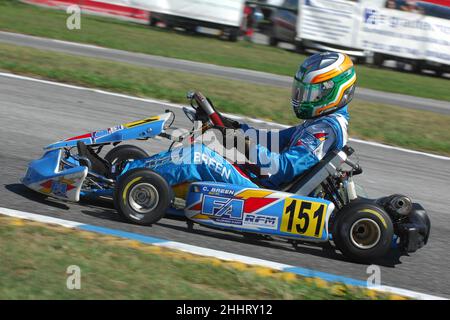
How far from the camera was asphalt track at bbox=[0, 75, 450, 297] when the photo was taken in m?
Answer: 4.96

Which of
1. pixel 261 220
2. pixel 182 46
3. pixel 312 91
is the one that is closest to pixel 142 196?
pixel 261 220

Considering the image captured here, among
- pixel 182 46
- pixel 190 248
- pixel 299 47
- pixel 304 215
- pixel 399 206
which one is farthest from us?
pixel 299 47

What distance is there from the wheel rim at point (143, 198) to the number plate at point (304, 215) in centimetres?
89

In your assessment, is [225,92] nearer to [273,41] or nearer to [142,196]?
[142,196]

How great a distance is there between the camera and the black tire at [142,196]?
4984mm

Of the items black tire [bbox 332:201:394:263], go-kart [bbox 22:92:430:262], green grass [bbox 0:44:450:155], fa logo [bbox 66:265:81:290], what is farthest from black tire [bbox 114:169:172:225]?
green grass [bbox 0:44:450:155]

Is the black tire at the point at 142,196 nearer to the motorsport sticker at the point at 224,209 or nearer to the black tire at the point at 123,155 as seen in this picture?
the motorsport sticker at the point at 224,209

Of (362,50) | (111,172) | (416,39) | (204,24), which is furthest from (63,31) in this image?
(111,172)

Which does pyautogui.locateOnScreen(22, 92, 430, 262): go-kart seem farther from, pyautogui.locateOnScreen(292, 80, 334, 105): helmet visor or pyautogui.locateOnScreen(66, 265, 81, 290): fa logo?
pyautogui.locateOnScreen(66, 265, 81, 290): fa logo

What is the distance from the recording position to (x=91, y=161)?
537 centimetres

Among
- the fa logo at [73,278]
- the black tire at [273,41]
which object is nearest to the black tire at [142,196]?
the fa logo at [73,278]

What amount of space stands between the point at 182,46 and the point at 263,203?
9.98 m

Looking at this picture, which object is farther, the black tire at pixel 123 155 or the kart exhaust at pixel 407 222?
the black tire at pixel 123 155
